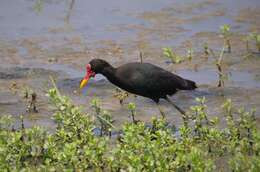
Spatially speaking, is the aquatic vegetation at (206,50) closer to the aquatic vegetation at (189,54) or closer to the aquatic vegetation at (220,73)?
the aquatic vegetation at (189,54)

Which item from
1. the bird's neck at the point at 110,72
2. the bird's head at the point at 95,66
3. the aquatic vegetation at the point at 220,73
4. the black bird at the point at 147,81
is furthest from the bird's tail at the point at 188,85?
the bird's head at the point at 95,66

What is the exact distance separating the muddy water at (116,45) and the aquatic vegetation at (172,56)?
0.13m

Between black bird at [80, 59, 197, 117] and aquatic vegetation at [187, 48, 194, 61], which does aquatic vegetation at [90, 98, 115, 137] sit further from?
aquatic vegetation at [187, 48, 194, 61]

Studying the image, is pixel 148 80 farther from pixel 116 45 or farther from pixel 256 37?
pixel 116 45

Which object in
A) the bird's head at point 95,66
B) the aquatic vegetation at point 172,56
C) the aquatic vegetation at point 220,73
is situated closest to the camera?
the bird's head at point 95,66

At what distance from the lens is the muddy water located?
37.7ft

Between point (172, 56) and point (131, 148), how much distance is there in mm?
4087

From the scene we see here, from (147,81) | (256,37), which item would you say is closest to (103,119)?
(147,81)

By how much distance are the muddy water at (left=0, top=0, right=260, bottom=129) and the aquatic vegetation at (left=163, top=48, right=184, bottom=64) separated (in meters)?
0.13

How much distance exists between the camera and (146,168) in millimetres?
7961

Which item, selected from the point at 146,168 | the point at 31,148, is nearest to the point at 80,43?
the point at 31,148

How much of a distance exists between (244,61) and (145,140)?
461 centimetres

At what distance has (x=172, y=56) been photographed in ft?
40.0

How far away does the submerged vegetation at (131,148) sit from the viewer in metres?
7.97
